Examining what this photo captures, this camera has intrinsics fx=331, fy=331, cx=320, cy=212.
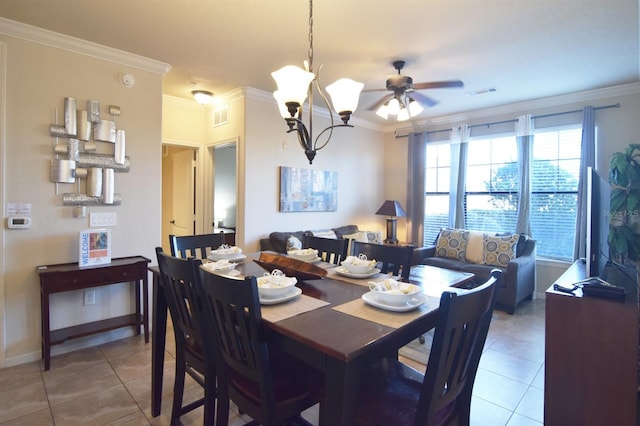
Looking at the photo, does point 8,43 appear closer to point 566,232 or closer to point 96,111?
point 96,111

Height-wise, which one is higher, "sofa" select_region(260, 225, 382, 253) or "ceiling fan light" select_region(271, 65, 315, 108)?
"ceiling fan light" select_region(271, 65, 315, 108)

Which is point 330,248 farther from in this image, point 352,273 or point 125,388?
point 125,388

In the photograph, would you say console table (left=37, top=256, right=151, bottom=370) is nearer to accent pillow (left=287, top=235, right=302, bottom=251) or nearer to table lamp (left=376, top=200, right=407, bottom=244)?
accent pillow (left=287, top=235, right=302, bottom=251)

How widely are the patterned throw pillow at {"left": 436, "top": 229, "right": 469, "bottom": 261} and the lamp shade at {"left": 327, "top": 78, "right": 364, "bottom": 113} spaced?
3464 millimetres

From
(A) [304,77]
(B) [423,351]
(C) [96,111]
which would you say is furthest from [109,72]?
(B) [423,351]

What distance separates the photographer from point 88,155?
2947 mm

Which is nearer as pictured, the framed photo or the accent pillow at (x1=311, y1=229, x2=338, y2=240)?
the framed photo

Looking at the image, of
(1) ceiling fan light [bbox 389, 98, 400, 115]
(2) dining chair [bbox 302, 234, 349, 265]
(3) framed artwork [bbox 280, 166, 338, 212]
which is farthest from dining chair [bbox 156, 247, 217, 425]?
(3) framed artwork [bbox 280, 166, 338, 212]

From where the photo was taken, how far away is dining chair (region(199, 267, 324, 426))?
1.23 m

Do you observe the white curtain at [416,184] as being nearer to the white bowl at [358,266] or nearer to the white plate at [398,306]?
the white bowl at [358,266]

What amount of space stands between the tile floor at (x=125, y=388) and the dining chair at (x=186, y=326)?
44 cm

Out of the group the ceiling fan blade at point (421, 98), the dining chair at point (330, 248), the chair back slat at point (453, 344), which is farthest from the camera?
the ceiling fan blade at point (421, 98)

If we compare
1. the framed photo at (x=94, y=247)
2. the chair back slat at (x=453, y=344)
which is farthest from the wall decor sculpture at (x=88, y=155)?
the chair back slat at (x=453, y=344)

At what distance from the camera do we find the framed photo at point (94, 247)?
9.23 ft
